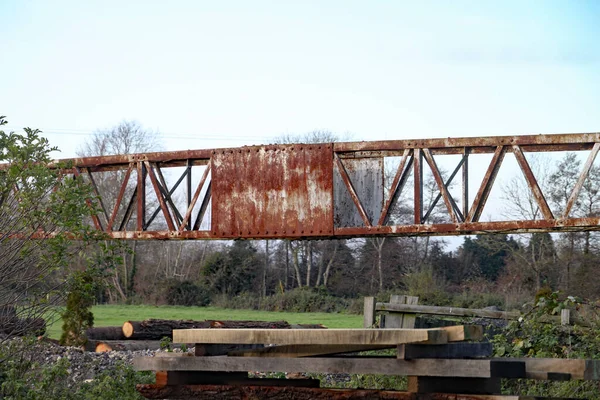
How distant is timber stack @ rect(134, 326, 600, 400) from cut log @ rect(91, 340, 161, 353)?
12.7 meters

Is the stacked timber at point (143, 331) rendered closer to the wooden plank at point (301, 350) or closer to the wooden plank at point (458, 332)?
the wooden plank at point (301, 350)

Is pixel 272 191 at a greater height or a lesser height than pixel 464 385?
greater

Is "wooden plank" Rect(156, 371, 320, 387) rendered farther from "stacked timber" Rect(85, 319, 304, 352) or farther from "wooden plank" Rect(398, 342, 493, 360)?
"stacked timber" Rect(85, 319, 304, 352)

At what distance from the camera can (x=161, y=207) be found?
648 inches

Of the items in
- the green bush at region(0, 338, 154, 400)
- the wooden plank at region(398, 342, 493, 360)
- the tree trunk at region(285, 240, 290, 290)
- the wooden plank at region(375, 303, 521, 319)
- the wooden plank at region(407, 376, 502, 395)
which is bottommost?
the tree trunk at region(285, 240, 290, 290)

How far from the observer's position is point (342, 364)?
643cm

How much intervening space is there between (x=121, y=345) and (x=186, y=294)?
21908 mm

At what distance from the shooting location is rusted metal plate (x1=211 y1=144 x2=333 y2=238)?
15.3 meters

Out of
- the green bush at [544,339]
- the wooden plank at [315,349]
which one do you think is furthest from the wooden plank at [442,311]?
the wooden plank at [315,349]

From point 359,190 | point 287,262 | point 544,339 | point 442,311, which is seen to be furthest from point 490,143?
point 287,262

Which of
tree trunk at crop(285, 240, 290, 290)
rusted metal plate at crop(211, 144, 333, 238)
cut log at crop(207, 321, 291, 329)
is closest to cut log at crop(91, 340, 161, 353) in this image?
cut log at crop(207, 321, 291, 329)

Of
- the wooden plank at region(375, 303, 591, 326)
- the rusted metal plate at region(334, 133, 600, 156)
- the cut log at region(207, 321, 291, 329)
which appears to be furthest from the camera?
the cut log at region(207, 321, 291, 329)

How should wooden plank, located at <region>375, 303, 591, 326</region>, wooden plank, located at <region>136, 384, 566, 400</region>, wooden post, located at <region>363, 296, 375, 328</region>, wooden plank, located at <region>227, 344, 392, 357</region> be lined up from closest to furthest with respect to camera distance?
wooden plank, located at <region>136, 384, 566, 400</region> → wooden plank, located at <region>227, 344, 392, 357</region> → wooden plank, located at <region>375, 303, 591, 326</region> → wooden post, located at <region>363, 296, 375, 328</region>

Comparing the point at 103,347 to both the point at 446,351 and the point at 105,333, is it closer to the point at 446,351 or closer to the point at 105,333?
the point at 105,333
